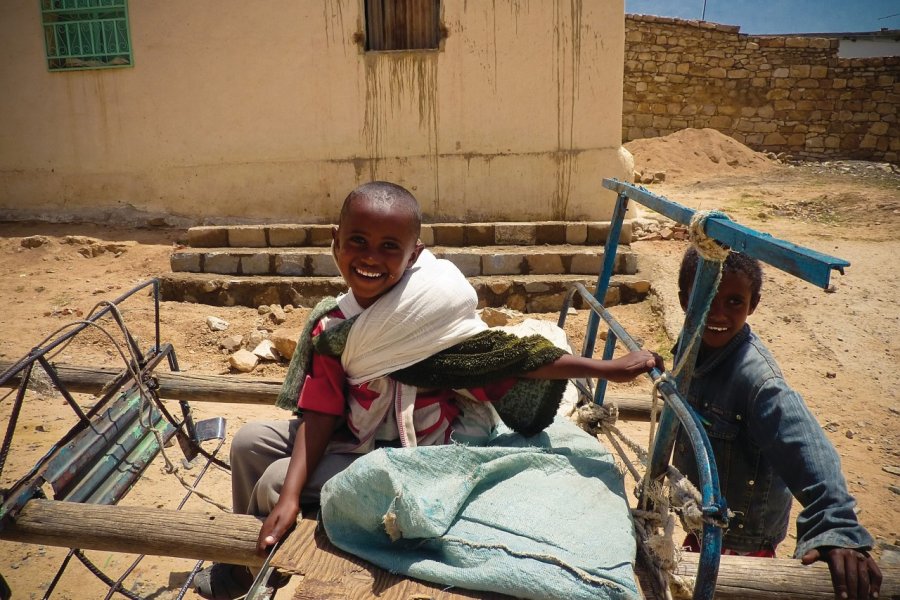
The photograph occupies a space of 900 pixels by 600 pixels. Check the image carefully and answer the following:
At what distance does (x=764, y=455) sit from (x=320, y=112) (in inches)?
236

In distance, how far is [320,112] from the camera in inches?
261

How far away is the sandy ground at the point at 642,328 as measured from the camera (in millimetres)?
2988

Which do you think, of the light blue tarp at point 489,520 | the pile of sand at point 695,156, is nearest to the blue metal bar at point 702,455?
the light blue tarp at point 489,520

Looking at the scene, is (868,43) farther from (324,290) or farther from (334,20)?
(324,290)

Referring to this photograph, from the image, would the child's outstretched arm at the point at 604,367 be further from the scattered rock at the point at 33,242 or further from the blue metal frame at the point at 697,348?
the scattered rock at the point at 33,242

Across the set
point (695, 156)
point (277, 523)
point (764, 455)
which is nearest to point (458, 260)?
point (764, 455)

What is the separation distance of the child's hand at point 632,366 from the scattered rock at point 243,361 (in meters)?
3.77

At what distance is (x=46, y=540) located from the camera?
1.76 metres

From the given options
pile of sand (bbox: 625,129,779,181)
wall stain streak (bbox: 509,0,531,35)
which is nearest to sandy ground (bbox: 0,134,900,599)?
wall stain streak (bbox: 509,0,531,35)

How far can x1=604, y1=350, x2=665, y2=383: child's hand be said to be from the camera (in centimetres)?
157

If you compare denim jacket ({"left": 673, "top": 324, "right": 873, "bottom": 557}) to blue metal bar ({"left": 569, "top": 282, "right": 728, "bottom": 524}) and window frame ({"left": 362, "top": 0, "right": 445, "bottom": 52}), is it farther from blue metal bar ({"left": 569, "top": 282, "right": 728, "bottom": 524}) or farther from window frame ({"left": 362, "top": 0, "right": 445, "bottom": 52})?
window frame ({"left": 362, "top": 0, "right": 445, "bottom": 52})

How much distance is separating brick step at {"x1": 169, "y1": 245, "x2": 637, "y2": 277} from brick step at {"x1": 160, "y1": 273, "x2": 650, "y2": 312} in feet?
0.43

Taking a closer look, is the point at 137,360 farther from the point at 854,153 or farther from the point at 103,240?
the point at 854,153

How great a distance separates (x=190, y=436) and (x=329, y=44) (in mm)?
5022
